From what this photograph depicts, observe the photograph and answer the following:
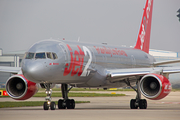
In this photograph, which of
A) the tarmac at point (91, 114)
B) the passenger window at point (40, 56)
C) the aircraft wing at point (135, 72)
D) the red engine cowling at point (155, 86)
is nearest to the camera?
the tarmac at point (91, 114)

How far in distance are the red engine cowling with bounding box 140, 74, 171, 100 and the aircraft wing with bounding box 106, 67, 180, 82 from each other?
60 cm

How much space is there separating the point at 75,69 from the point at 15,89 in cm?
431

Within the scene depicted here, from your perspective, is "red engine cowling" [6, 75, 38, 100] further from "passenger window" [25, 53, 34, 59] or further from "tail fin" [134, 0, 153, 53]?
"tail fin" [134, 0, 153, 53]

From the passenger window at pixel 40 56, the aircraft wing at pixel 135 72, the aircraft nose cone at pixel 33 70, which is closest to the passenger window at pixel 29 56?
the passenger window at pixel 40 56

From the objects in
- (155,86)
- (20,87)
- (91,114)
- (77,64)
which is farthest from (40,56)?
(155,86)

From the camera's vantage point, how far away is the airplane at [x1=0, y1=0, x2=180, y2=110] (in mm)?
21234

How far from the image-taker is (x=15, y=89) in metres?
24.4

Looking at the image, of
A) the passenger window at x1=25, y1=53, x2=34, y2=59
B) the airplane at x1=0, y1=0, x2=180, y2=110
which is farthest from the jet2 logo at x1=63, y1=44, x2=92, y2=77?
the passenger window at x1=25, y1=53, x2=34, y2=59

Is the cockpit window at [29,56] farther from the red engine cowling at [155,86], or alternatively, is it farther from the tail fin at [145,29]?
the tail fin at [145,29]

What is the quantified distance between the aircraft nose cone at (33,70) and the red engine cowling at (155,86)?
255 inches

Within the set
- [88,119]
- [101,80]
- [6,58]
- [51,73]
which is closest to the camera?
[88,119]

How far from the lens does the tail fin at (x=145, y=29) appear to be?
35219 millimetres

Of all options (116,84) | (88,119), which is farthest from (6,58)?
(88,119)

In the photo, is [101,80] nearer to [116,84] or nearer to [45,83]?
[116,84]
